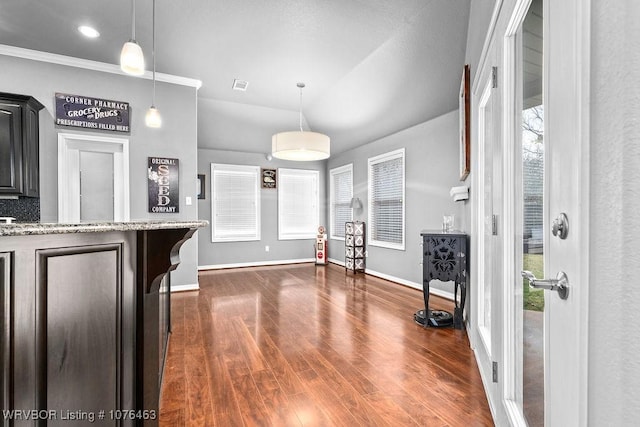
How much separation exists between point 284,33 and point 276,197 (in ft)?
12.9

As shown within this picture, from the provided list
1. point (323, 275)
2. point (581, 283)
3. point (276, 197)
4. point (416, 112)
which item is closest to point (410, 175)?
point (416, 112)

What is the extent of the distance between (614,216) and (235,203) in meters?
6.43

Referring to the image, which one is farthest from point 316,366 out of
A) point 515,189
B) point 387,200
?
point 387,200

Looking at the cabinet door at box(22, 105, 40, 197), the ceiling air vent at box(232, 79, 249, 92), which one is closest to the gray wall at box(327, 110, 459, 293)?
the ceiling air vent at box(232, 79, 249, 92)

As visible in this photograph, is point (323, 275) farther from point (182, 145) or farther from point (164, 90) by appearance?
point (164, 90)

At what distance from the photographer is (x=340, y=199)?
695cm

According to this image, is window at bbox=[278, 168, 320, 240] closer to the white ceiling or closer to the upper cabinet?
the white ceiling

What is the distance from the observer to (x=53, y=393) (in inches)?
37.8

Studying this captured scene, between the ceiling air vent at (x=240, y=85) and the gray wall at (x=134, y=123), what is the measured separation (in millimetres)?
606

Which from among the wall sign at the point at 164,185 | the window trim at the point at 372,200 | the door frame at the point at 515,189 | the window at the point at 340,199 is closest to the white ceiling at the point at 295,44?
the window trim at the point at 372,200

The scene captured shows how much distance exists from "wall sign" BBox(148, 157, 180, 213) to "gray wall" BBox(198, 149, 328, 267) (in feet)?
5.82

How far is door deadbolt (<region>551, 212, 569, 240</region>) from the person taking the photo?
2.69 feet

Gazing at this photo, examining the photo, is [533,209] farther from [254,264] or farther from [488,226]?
[254,264]

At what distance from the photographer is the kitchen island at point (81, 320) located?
0.86 m
